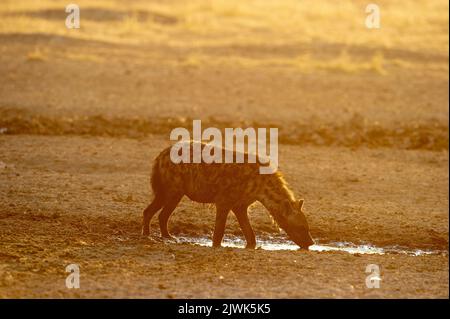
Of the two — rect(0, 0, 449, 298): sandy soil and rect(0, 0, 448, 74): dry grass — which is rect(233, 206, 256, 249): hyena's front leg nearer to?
rect(0, 0, 449, 298): sandy soil

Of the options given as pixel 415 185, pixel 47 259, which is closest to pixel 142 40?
pixel 415 185

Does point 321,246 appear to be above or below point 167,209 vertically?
below

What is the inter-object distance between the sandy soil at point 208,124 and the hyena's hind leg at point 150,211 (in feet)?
0.46

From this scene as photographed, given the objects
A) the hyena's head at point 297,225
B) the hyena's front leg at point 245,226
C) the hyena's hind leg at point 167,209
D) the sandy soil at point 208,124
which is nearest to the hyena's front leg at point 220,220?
the hyena's front leg at point 245,226

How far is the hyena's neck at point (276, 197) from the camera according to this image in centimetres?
1020

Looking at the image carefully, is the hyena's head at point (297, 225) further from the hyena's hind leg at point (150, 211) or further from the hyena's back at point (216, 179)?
the hyena's hind leg at point (150, 211)

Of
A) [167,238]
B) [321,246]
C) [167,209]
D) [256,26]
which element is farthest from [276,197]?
[256,26]

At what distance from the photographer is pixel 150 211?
1051 centimetres

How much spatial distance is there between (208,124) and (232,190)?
6.95 metres

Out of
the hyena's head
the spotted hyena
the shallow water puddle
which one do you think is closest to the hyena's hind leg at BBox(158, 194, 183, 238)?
the spotted hyena

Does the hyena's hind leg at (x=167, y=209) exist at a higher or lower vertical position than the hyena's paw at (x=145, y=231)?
higher

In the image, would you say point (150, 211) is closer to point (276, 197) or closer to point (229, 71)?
point (276, 197)

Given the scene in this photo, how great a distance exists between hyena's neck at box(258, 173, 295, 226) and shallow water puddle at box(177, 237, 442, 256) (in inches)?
24.7

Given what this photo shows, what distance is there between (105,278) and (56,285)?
18.3 inches
